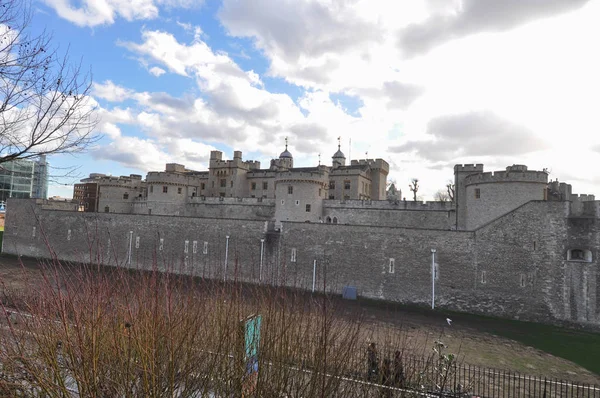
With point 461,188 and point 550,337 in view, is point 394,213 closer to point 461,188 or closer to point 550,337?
point 461,188

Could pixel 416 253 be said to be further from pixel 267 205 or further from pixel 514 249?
pixel 267 205

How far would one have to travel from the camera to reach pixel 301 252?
2594 centimetres

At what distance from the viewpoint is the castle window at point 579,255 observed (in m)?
18.5

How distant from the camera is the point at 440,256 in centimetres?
2183

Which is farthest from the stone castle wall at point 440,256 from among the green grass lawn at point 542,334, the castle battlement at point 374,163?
the castle battlement at point 374,163

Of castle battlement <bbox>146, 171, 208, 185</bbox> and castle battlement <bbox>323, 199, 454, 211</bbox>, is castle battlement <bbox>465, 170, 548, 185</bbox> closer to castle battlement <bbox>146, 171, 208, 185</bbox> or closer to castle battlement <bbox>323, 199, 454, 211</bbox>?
castle battlement <bbox>323, 199, 454, 211</bbox>

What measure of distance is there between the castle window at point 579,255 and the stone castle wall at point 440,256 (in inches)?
8.8

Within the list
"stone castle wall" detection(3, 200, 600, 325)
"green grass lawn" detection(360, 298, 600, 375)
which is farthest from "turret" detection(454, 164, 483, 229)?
"green grass lawn" detection(360, 298, 600, 375)

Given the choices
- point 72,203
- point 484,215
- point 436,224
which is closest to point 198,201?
point 72,203

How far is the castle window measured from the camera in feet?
60.8

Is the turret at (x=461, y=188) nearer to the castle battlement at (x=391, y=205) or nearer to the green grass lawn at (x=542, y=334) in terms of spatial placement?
the castle battlement at (x=391, y=205)

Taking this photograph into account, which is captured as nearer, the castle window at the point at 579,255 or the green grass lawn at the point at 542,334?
the green grass lawn at the point at 542,334

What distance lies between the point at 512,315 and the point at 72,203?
5074 cm

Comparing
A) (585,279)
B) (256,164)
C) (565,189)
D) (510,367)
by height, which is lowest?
(510,367)
